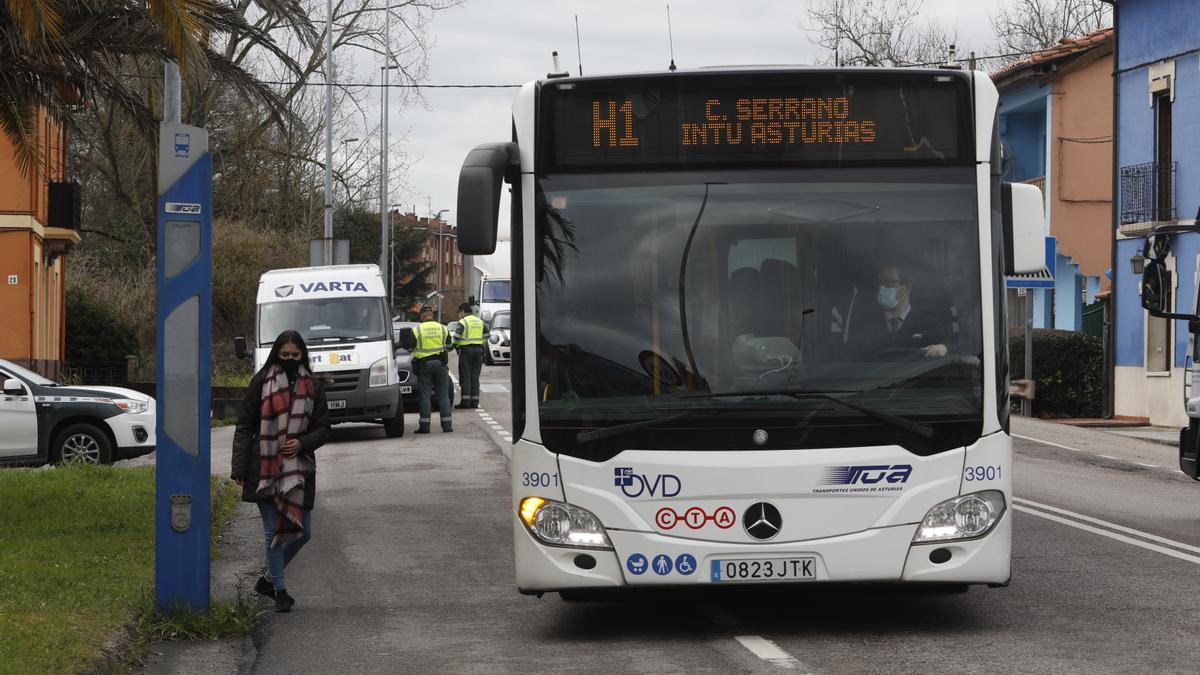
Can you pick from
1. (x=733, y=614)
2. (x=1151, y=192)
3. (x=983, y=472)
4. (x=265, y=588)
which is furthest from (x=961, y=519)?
(x=1151, y=192)

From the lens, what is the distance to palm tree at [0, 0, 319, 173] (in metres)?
13.5

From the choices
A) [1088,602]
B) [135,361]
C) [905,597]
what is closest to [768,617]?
[905,597]

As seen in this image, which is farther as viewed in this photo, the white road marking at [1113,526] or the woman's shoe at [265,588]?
the white road marking at [1113,526]

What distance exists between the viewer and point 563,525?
8438mm

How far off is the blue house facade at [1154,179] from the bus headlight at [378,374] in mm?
14320

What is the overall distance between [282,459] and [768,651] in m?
3.23

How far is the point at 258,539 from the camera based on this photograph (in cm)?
1352

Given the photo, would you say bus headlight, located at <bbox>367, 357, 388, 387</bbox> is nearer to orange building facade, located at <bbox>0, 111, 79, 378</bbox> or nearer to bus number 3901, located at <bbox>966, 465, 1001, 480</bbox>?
orange building facade, located at <bbox>0, 111, 79, 378</bbox>

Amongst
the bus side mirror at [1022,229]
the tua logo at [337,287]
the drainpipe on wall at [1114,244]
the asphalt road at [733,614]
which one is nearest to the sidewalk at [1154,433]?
the drainpipe on wall at [1114,244]

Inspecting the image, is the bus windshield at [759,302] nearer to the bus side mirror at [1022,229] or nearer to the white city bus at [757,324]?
the white city bus at [757,324]

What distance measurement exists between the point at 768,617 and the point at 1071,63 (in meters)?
33.5

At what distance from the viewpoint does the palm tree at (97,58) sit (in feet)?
44.4

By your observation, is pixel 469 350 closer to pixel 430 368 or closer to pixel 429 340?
pixel 429 340

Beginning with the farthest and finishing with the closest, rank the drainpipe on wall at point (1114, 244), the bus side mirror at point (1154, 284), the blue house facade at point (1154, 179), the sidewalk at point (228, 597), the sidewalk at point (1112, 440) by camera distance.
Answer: the drainpipe on wall at point (1114, 244) → the blue house facade at point (1154, 179) → the sidewalk at point (1112, 440) → the bus side mirror at point (1154, 284) → the sidewalk at point (228, 597)
